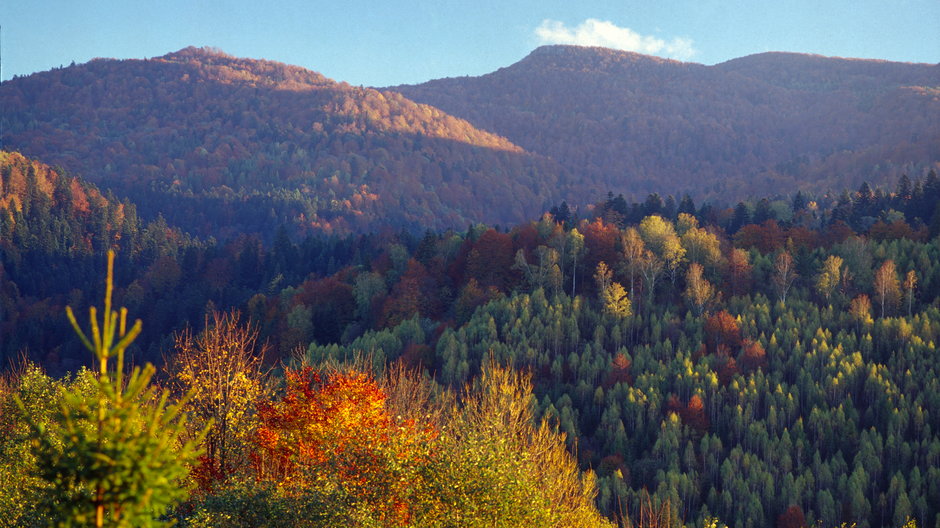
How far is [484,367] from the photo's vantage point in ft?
295

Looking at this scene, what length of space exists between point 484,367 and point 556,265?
32769mm

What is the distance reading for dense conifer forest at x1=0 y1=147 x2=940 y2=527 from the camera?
92.0 feet

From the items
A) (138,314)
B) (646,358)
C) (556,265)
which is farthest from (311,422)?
(138,314)

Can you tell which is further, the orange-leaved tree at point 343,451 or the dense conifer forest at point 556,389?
the dense conifer forest at point 556,389

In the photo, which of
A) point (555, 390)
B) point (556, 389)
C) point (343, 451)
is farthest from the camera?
point (556, 389)

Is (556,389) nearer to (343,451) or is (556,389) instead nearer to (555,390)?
(555,390)

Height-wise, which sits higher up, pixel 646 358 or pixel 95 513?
pixel 95 513

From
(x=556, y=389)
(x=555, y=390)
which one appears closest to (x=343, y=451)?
(x=555, y=390)

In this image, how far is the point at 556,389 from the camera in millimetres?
95625

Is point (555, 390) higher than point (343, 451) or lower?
lower

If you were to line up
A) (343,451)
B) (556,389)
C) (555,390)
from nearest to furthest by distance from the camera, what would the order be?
(343,451) < (555,390) < (556,389)

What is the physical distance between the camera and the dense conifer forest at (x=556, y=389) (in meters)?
28.0

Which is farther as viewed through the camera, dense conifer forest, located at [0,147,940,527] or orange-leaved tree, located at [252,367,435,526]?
dense conifer forest, located at [0,147,940,527]

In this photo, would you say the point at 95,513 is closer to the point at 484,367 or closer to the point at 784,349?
the point at 484,367
